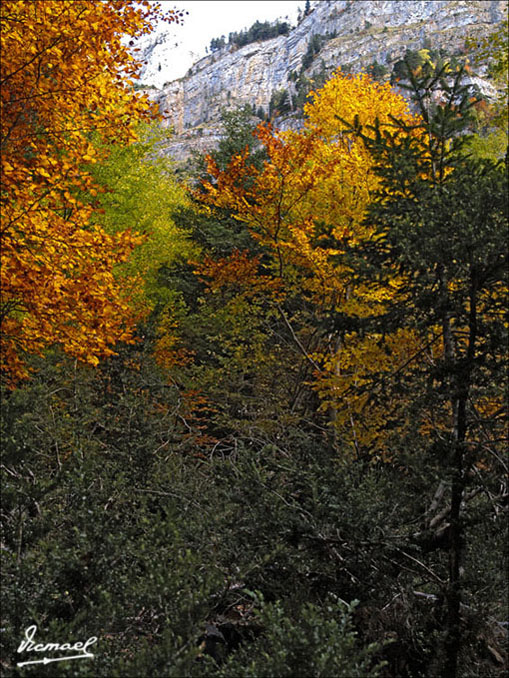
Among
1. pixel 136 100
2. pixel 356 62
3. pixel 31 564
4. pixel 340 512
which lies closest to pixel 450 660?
pixel 340 512

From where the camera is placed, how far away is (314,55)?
129 meters

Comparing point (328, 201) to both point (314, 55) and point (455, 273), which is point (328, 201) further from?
point (314, 55)

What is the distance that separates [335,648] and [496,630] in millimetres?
2726

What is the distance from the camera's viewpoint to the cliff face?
12206cm

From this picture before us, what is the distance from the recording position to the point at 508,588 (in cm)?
404

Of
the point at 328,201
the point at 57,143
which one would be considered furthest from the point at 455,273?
the point at 328,201

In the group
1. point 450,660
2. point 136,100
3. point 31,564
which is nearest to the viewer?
point 31,564

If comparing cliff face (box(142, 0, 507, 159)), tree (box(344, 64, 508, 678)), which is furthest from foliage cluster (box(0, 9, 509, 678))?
cliff face (box(142, 0, 507, 159))

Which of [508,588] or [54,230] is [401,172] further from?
[54,230]

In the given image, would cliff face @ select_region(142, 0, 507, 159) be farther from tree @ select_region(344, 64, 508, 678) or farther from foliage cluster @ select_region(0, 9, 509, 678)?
tree @ select_region(344, 64, 508, 678)
